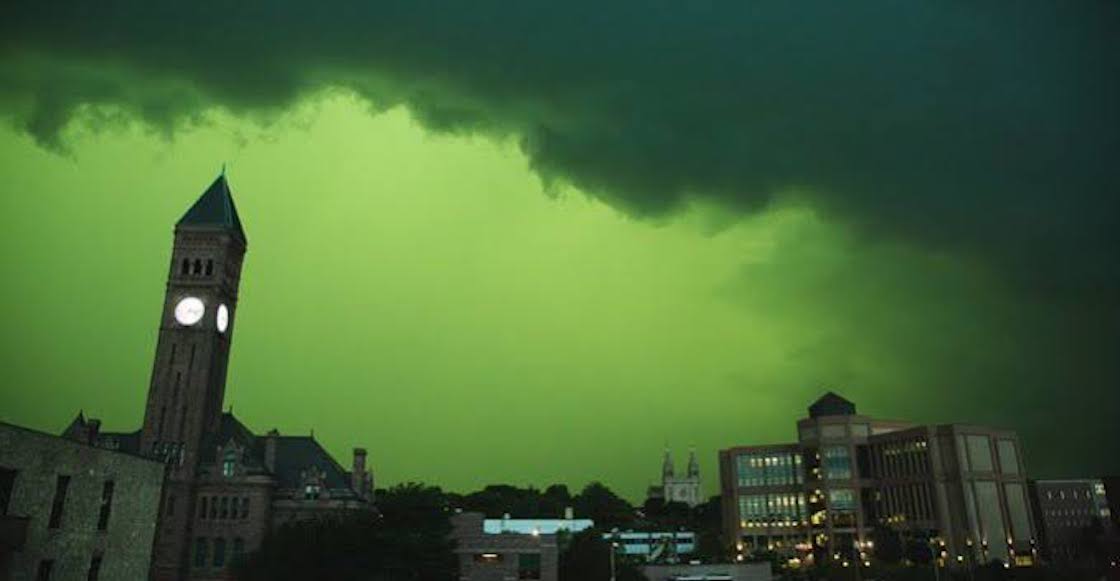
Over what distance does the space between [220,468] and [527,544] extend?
37.3 metres

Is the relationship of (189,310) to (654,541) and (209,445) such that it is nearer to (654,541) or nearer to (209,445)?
(209,445)

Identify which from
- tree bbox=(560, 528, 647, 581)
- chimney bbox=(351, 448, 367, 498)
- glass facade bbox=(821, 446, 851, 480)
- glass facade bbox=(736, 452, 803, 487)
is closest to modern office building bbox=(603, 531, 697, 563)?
glass facade bbox=(736, 452, 803, 487)

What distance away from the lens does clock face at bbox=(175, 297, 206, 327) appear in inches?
3856

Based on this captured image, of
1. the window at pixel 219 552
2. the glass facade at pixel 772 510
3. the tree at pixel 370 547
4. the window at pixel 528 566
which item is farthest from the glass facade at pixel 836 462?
the window at pixel 219 552

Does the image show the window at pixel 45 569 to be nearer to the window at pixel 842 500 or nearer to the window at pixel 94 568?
the window at pixel 94 568

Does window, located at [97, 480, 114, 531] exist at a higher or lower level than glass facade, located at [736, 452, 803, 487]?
lower

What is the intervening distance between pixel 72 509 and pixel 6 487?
4.97 m

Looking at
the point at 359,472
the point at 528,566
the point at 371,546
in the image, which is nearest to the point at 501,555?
the point at 528,566

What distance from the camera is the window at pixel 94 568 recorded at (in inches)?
1779

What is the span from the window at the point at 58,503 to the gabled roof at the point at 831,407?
5833 inches

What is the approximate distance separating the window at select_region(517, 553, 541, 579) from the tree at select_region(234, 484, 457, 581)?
6.79 meters

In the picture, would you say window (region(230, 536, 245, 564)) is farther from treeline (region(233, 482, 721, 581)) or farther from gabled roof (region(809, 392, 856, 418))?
gabled roof (region(809, 392, 856, 418))

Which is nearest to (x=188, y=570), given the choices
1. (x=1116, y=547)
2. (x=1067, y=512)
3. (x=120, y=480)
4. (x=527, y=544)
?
(x=527, y=544)

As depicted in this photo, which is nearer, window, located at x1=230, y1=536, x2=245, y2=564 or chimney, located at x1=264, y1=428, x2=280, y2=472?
window, located at x1=230, y1=536, x2=245, y2=564
